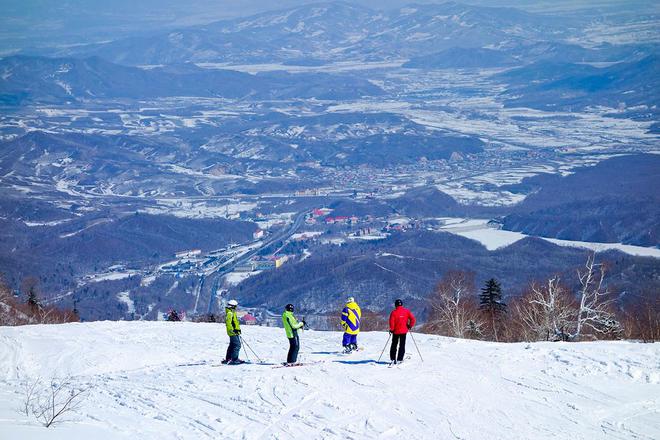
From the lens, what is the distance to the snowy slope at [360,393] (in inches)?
486

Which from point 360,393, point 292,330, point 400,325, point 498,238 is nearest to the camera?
point 360,393

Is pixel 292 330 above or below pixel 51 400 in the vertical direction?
above

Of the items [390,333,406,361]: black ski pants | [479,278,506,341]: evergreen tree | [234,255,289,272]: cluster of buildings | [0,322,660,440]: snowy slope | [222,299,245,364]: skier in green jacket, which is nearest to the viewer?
[0,322,660,440]: snowy slope

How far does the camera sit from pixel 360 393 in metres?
14.1

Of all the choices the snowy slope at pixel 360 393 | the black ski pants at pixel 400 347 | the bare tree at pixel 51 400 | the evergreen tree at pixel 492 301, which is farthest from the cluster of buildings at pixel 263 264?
the bare tree at pixel 51 400

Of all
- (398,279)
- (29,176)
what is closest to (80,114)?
(29,176)

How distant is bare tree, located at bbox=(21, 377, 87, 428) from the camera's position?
12.1 m

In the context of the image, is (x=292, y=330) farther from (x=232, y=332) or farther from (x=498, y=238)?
(x=498, y=238)

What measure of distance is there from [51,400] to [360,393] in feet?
17.4

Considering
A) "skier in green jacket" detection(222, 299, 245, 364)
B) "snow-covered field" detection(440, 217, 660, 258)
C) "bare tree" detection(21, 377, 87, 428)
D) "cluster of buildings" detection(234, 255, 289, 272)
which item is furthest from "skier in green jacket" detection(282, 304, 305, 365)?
"cluster of buildings" detection(234, 255, 289, 272)

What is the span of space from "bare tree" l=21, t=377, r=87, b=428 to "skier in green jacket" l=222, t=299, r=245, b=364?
10.0ft

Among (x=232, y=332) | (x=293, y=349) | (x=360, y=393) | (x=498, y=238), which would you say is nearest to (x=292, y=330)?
(x=293, y=349)

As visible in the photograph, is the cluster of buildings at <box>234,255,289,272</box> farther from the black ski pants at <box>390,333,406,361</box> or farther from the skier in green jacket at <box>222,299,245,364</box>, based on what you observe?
the black ski pants at <box>390,333,406,361</box>

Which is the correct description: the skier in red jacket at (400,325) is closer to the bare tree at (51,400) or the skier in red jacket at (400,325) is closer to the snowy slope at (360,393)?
the snowy slope at (360,393)
